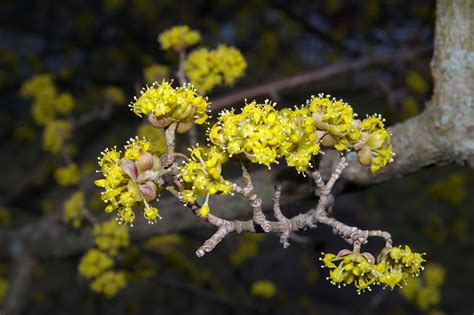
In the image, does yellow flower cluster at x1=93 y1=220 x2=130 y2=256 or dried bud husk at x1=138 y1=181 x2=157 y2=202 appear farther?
yellow flower cluster at x1=93 y1=220 x2=130 y2=256

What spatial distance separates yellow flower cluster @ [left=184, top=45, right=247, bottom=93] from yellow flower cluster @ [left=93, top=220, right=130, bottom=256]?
66 centimetres

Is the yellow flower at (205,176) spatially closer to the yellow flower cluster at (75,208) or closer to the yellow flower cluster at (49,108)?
the yellow flower cluster at (75,208)

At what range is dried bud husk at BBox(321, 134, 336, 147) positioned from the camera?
1348 millimetres

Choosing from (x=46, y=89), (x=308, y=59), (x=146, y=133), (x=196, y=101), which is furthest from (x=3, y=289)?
(x=308, y=59)

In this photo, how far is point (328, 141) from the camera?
1355 mm

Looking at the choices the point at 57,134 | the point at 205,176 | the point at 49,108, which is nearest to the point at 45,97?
the point at 49,108

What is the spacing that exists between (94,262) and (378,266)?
150 centimetres

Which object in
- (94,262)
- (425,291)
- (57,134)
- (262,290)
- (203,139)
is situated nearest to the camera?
(94,262)

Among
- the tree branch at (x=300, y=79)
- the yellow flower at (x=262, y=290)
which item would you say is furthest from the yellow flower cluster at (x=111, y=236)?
the yellow flower at (x=262, y=290)

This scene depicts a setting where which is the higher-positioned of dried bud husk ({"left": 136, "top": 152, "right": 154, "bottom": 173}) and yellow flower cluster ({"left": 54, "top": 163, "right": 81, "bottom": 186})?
dried bud husk ({"left": 136, "top": 152, "right": 154, "bottom": 173})

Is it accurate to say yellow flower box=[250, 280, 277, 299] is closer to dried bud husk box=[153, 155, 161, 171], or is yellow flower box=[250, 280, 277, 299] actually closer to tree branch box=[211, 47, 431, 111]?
tree branch box=[211, 47, 431, 111]

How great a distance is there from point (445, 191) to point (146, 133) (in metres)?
3.06

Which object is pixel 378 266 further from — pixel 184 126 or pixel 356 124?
pixel 184 126

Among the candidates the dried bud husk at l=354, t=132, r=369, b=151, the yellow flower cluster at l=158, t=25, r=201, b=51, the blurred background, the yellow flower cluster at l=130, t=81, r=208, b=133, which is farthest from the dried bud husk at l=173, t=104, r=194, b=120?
the blurred background
